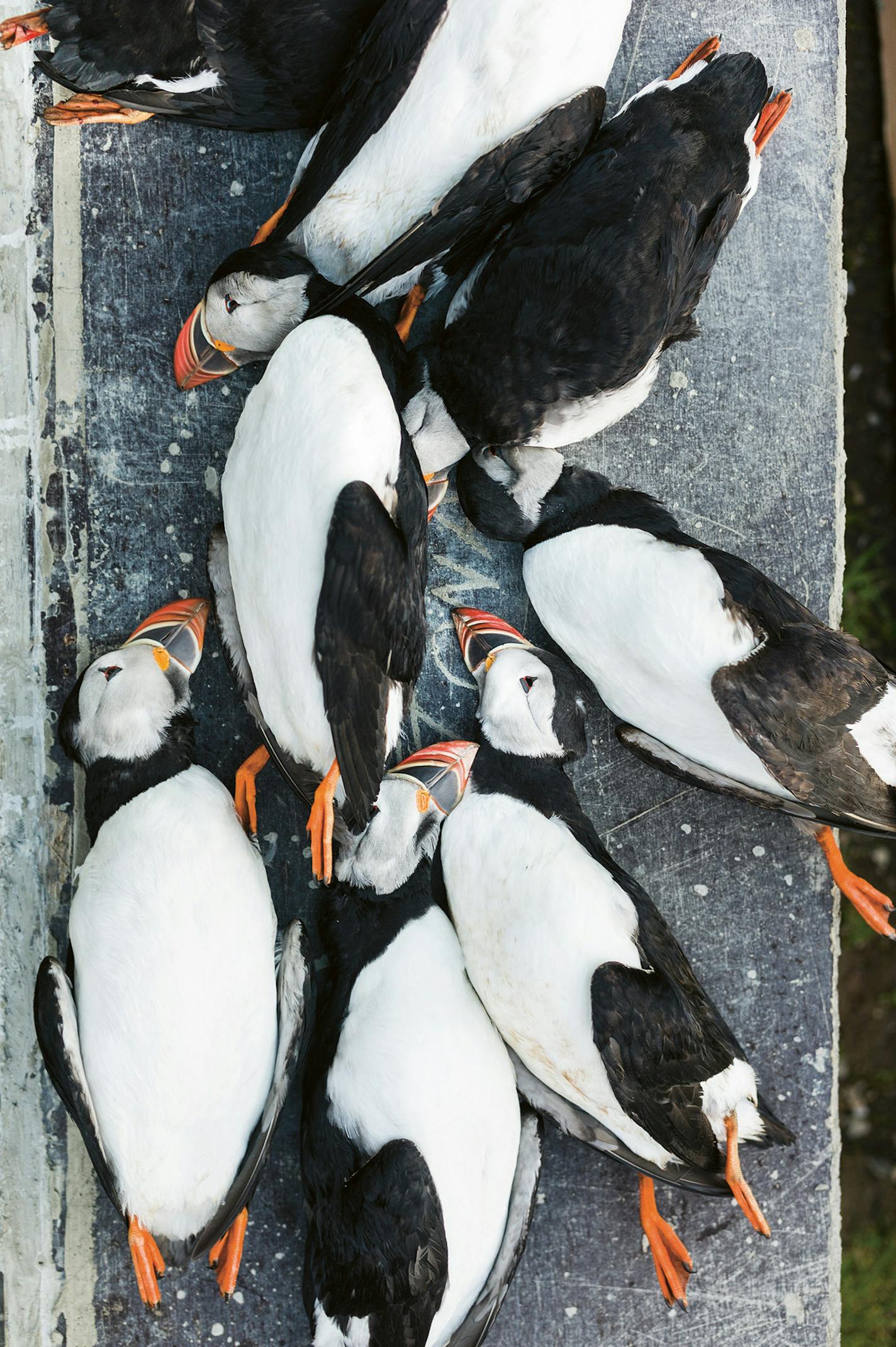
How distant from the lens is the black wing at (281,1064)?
1.53m

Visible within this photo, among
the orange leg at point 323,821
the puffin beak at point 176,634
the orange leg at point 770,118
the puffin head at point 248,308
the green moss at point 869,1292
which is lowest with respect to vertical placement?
the green moss at point 869,1292

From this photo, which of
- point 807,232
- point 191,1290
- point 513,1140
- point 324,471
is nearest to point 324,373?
point 324,471

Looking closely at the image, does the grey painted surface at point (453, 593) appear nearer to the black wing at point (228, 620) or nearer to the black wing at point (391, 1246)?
the black wing at point (228, 620)

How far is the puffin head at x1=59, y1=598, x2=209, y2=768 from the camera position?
155 centimetres

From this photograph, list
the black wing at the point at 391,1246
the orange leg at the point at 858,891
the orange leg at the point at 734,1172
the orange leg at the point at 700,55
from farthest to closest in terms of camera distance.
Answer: the orange leg at the point at 858,891 < the orange leg at the point at 700,55 < the orange leg at the point at 734,1172 < the black wing at the point at 391,1246

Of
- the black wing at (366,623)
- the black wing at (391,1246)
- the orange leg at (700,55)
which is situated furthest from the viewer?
the orange leg at (700,55)

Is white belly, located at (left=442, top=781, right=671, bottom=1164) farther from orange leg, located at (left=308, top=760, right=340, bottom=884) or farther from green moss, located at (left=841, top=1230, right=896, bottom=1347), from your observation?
green moss, located at (left=841, top=1230, right=896, bottom=1347)

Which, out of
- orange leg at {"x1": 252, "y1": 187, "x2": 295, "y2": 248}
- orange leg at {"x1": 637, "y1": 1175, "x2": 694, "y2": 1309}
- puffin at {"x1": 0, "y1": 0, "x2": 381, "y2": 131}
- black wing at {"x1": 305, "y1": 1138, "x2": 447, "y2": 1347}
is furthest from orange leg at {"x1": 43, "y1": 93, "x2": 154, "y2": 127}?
orange leg at {"x1": 637, "y1": 1175, "x2": 694, "y2": 1309}

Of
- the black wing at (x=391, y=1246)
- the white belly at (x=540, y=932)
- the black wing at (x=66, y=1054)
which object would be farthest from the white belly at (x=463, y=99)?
the black wing at (x=391, y=1246)

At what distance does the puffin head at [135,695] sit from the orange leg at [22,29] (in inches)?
37.4

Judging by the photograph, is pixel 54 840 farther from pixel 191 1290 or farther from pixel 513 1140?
pixel 513 1140

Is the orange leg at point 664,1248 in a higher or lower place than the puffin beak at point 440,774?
lower

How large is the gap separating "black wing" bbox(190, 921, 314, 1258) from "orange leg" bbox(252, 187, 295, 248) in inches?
45.4

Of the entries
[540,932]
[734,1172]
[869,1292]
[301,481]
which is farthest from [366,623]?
[869,1292]
